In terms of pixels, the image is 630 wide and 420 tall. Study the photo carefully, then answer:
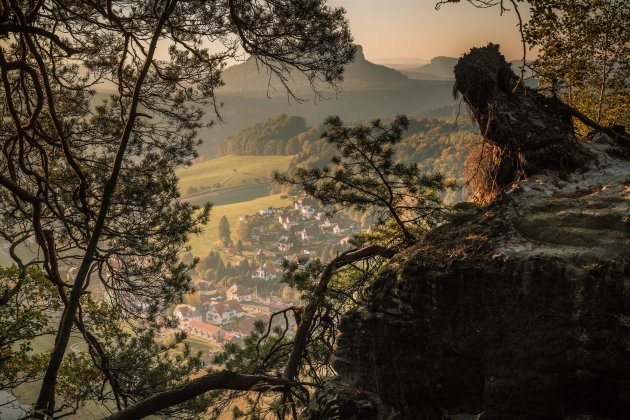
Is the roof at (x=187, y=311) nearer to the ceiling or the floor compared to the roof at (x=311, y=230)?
nearer to the floor

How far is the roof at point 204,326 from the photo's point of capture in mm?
64700

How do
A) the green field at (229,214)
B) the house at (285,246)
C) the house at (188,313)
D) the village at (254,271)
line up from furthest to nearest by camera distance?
the green field at (229,214) → the house at (285,246) → the house at (188,313) → the village at (254,271)

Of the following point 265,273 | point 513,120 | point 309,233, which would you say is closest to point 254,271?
point 265,273

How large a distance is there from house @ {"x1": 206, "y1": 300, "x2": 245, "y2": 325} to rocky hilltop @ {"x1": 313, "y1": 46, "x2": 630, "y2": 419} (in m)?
67.6

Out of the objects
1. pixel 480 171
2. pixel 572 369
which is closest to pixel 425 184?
pixel 480 171

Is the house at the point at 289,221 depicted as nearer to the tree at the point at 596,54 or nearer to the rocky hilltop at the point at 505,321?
the tree at the point at 596,54

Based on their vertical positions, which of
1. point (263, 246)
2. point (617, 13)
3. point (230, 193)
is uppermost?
point (617, 13)

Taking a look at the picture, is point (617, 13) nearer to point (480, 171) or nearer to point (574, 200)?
point (480, 171)

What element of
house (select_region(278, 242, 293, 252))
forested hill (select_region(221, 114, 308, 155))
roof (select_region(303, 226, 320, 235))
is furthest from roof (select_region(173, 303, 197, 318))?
forested hill (select_region(221, 114, 308, 155))

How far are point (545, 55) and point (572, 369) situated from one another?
1513 cm

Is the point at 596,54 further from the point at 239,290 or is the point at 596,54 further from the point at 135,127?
the point at 239,290

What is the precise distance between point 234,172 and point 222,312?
265ft

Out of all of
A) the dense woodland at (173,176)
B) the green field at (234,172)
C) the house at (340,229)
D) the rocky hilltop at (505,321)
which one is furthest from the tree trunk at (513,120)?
the green field at (234,172)

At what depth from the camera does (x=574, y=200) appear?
471 centimetres
